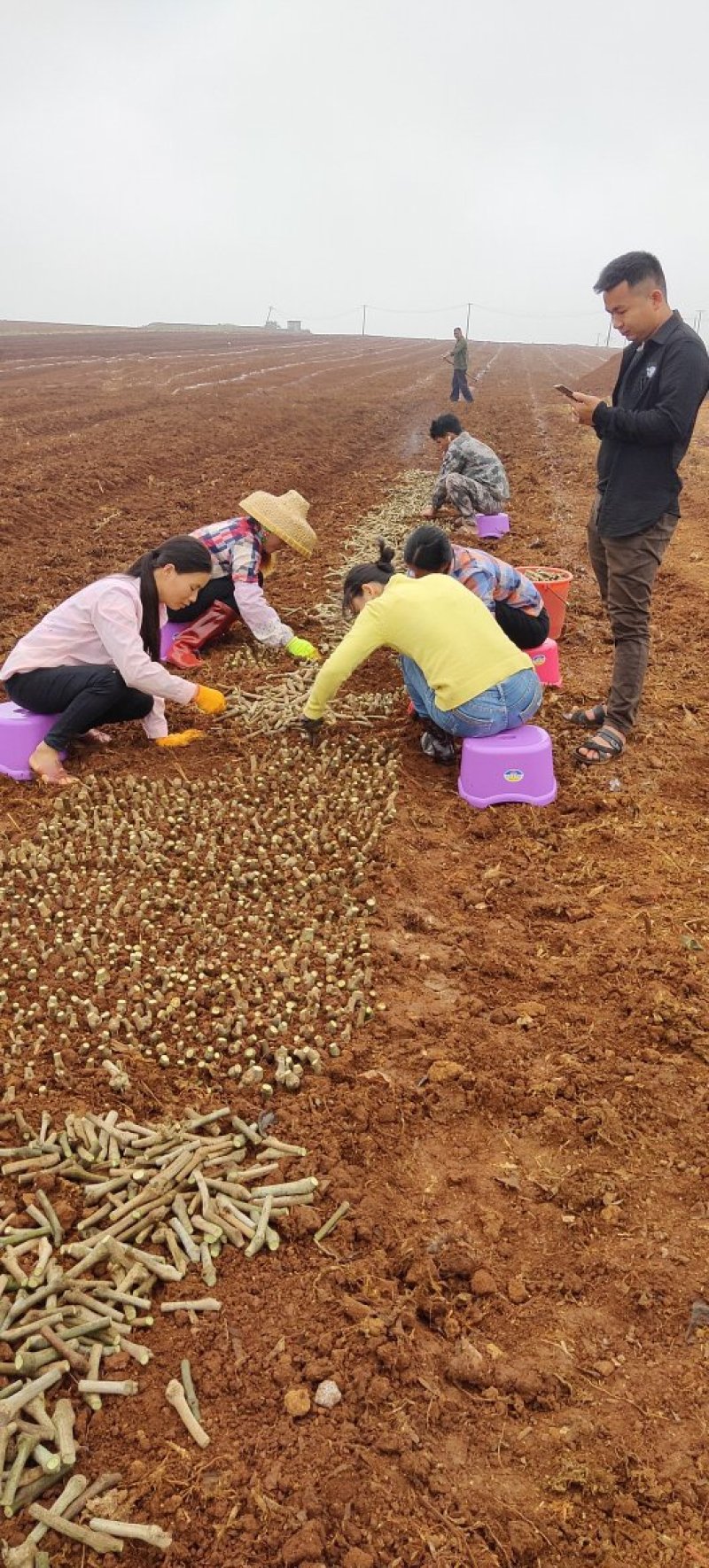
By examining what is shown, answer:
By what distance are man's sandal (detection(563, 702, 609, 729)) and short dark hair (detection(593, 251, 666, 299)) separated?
2.13 m

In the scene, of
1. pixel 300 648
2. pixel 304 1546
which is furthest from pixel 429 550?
pixel 304 1546

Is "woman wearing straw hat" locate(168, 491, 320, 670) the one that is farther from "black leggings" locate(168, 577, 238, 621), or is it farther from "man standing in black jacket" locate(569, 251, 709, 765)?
"man standing in black jacket" locate(569, 251, 709, 765)

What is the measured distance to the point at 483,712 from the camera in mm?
4461

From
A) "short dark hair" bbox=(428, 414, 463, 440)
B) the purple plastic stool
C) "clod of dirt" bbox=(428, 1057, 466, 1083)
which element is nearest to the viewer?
"clod of dirt" bbox=(428, 1057, 466, 1083)

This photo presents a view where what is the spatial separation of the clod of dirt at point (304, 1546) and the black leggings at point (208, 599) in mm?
5279

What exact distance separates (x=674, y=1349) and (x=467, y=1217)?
0.59 metres

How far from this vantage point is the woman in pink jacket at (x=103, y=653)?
4.44 m

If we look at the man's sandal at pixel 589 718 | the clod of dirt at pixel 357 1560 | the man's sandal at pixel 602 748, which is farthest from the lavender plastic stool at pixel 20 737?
the clod of dirt at pixel 357 1560

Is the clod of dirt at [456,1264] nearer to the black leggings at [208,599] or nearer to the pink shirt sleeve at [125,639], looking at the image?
the pink shirt sleeve at [125,639]

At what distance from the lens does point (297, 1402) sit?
2.05 m

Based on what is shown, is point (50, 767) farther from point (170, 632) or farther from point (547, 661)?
point (547, 661)

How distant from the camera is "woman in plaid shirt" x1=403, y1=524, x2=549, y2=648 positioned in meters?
4.63

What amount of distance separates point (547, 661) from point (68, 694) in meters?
2.96

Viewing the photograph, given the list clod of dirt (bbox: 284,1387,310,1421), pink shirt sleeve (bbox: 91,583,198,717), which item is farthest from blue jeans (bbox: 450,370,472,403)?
clod of dirt (bbox: 284,1387,310,1421)
